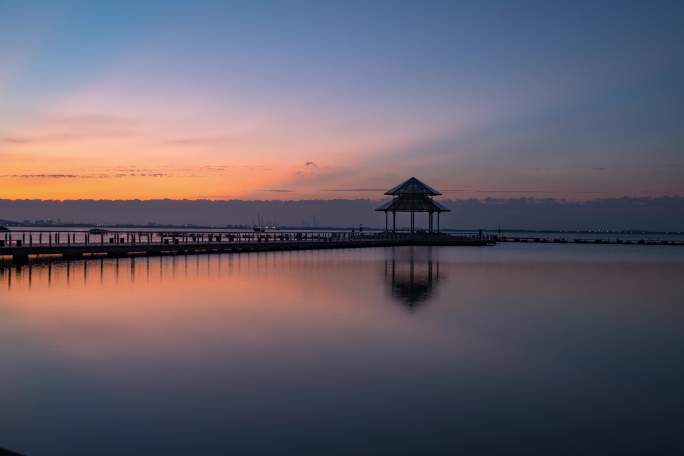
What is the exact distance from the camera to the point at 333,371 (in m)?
9.89

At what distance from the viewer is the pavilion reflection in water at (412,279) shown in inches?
748

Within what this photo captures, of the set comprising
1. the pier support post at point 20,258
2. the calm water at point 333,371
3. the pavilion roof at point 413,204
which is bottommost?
the calm water at point 333,371

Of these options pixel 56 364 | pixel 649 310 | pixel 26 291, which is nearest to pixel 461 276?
pixel 649 310

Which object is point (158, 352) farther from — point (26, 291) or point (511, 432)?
point (26, 291)

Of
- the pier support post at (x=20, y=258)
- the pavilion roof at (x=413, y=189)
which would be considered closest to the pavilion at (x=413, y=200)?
the pavilion roof at (x=413, y=189)

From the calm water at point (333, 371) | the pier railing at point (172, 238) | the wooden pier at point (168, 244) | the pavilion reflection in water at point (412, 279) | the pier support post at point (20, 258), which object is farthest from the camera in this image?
the pier railing at point (172, 238)

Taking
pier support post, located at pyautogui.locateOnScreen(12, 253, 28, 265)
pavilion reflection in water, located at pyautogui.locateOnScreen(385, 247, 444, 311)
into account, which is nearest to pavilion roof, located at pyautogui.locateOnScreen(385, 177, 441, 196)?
pavilion reflection in water, located at pyautogui.locateOnScreen(385, 247, 444, 311)

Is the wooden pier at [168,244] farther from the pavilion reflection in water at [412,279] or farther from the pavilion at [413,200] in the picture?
the pavilion reflection in water at [412,279]

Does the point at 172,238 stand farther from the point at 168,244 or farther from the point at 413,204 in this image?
the point at 413,204

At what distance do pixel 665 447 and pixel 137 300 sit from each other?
14.2 metres

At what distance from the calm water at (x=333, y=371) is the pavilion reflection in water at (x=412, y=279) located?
1.09 feet

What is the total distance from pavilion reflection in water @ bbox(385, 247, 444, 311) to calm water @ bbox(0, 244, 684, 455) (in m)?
0.33

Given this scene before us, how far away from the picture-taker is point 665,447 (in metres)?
6.66

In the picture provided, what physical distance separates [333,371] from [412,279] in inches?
593
